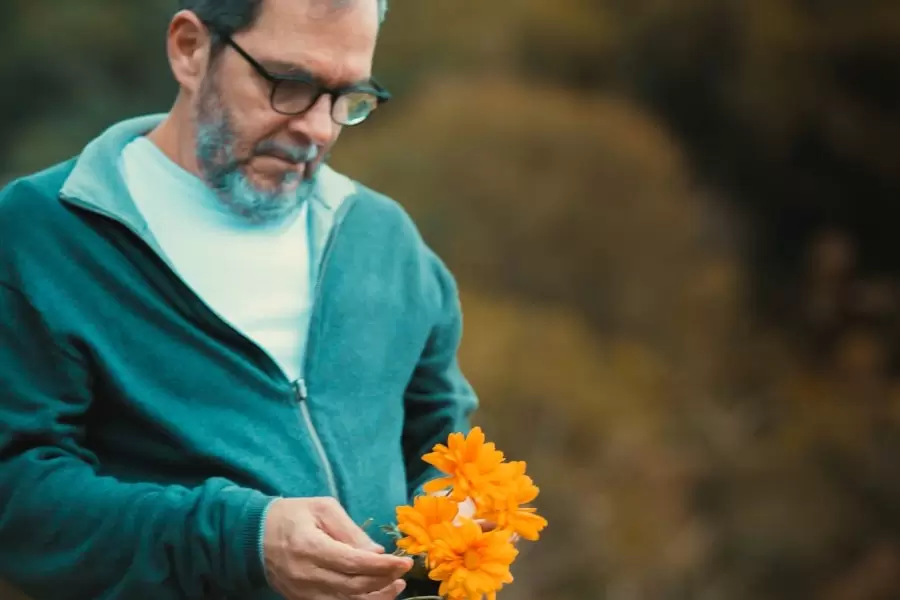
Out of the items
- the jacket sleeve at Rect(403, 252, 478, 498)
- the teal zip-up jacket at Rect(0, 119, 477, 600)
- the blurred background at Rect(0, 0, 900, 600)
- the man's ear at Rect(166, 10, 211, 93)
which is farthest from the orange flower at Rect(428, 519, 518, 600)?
the blurred background at Rect(0, 0, 900, 600)

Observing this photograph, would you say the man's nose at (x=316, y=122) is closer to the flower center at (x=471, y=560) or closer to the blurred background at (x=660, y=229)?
the flower center at (x=471, y=560)

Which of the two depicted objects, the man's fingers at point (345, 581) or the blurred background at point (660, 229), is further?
the blurred background at point (660, 229)

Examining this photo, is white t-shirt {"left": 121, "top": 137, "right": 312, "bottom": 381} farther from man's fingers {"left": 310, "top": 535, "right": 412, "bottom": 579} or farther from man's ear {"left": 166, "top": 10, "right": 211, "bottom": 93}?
man's fingers {"left": 310, "top": 535, "right": 412, "bottom": 579}

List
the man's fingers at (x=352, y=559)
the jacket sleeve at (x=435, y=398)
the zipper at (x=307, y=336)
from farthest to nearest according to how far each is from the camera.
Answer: the jacket sleeve at (x=435, y=398), the zipper at (x=307, y=336), the man's fingers at (x=352, y=559)

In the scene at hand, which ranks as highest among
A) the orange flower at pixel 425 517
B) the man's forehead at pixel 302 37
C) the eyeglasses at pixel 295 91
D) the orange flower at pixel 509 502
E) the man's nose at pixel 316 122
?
the man's forehead at pixel 302 37

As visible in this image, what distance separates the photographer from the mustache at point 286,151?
4.16 ft

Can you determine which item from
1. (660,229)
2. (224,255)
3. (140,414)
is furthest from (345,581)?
(660,229)

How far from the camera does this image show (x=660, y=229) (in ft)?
14.1

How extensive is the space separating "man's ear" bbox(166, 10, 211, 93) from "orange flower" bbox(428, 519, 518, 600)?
507 mm

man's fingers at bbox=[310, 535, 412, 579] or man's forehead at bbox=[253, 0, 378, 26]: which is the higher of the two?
man's forehead at bbox=[253, 0, 378, 26]

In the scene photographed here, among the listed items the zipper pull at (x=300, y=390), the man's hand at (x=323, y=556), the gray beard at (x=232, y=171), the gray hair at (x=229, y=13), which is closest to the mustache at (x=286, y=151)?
the gray beard at (x=232, y=171)

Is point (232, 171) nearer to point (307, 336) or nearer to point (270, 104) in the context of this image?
point (270, 104)

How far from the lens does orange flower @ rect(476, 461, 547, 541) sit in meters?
1.19

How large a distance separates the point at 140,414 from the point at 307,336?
19 cm
